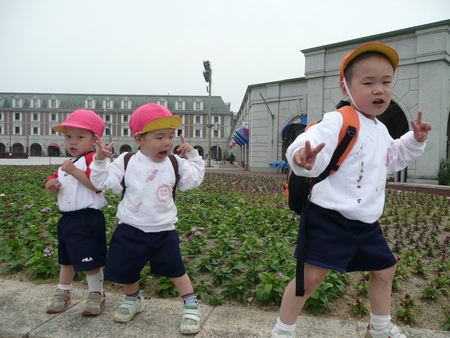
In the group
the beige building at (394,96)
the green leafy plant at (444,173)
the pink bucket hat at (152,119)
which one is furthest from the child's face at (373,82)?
the beige building at (394,96)

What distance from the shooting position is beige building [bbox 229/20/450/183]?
12.5m

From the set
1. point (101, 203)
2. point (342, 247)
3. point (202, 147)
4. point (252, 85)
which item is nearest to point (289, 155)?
point (342, 247)

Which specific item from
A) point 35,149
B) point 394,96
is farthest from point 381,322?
point 35,149

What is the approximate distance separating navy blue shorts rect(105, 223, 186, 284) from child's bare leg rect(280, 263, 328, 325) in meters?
0.77

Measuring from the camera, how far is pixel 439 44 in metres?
12.4

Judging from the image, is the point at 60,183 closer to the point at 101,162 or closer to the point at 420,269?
the point at 101,162

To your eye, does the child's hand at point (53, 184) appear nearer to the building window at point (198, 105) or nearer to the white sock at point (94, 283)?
the white sock at point (94, 283)

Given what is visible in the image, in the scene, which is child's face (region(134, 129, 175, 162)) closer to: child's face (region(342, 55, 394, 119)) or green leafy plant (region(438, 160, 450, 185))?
child's face (region(342, 55, 394, 119))

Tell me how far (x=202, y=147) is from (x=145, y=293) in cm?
5878

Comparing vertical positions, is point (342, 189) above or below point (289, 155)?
below

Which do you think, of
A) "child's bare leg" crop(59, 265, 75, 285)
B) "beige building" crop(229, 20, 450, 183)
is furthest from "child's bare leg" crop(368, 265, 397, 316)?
"beige building" crop(229, 20, 450, 183)

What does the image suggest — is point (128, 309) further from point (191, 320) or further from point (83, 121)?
point (83, 121)

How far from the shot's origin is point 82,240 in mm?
2328

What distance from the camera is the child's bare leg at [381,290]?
1.93 meters
